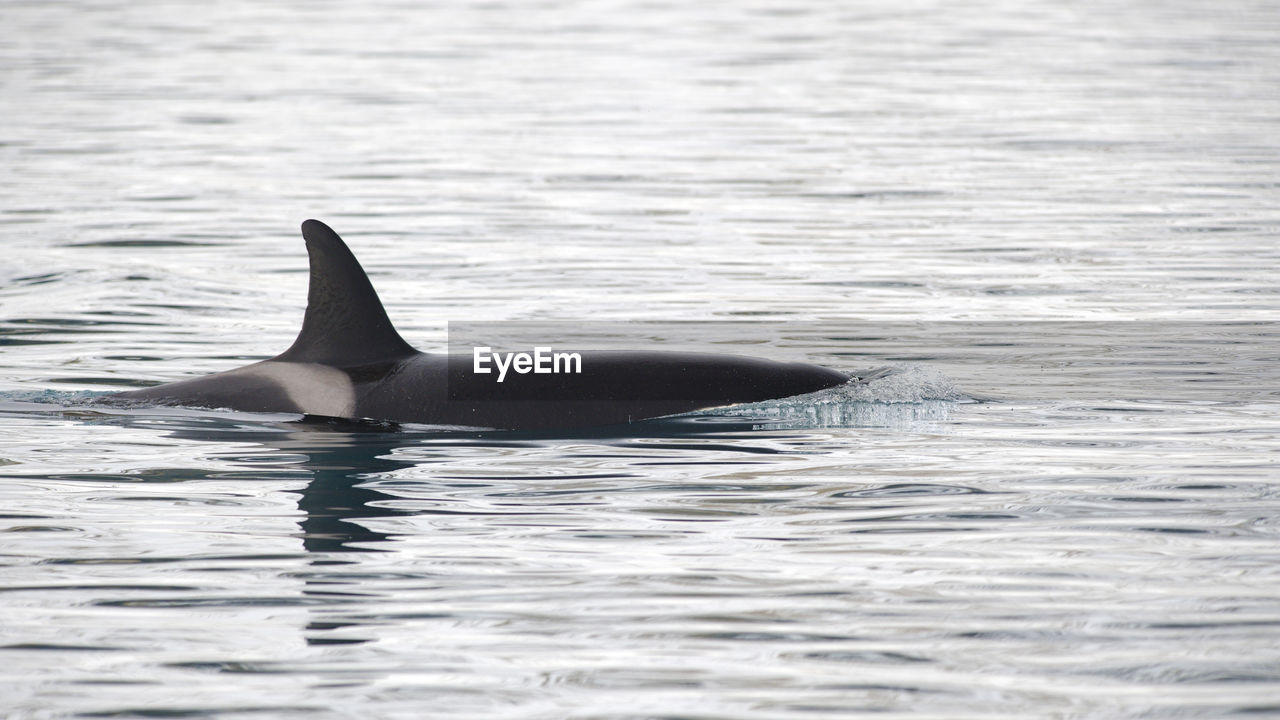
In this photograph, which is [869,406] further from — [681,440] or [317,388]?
[317,388]

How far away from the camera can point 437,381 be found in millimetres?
11508

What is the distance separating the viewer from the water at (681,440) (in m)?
6.90

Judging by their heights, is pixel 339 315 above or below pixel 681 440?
above

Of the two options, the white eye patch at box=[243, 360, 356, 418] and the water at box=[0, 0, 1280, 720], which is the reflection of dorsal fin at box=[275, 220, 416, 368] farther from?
the water at box=[0, 0, 1280, 720]

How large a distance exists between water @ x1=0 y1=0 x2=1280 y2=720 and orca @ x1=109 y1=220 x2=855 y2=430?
0.21m

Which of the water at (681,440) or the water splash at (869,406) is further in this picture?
the water splash at (869,406)

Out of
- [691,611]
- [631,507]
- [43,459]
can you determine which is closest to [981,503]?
[631,507]

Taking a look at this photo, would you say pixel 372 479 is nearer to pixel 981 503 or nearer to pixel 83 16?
pixel 981 503

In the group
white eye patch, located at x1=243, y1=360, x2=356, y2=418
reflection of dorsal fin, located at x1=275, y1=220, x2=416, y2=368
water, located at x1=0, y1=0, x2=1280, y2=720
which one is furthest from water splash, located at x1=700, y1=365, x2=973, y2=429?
white eye patch, located at x1=243, y1=360, x2=356, y2=418

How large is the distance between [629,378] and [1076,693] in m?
5.48

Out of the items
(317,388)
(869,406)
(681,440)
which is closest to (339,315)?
(317,388)

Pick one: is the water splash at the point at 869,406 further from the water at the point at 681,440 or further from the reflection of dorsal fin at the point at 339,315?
the reflection of dorsal fin at the point at 339,315

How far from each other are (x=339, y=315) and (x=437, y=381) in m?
0.75

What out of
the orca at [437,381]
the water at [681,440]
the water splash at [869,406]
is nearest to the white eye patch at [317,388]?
the orca at [437,381]
